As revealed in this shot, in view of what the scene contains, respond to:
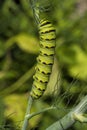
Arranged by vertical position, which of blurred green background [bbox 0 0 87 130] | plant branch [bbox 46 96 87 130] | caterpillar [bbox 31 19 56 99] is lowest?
blurred green background [bbox 0 0 87 130]

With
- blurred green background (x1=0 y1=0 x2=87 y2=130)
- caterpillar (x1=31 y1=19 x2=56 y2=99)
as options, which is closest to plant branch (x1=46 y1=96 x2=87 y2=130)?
caterpillar (x1=31 y1=19 x2=56 y2=99)

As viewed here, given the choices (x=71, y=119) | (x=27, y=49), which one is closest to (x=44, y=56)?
(x=71, y=119)

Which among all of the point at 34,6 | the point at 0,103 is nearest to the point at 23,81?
the point at 0,103

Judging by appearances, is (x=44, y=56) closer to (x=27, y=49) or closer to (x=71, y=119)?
(x=71, y=119)

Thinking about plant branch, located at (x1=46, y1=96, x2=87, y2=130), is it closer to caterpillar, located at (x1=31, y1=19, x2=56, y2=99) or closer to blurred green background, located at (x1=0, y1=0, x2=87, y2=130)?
caterpillar, located at (x1=31, y1=19, x2=56, y2=99)

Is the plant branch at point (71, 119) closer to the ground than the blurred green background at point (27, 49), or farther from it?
farther from it

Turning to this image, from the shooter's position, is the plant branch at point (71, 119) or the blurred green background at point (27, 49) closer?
the plant branch at point (71, 119)

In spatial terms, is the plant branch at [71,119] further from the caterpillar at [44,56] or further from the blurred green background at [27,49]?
the blurred green background at [27,49]

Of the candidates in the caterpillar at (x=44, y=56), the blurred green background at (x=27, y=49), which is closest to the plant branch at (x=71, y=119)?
the caterpillar at (x=44, y=56)

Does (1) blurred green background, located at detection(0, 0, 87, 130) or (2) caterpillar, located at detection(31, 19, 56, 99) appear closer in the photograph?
(2) caterpillar, located at detection(31, 19, 56, 99)
